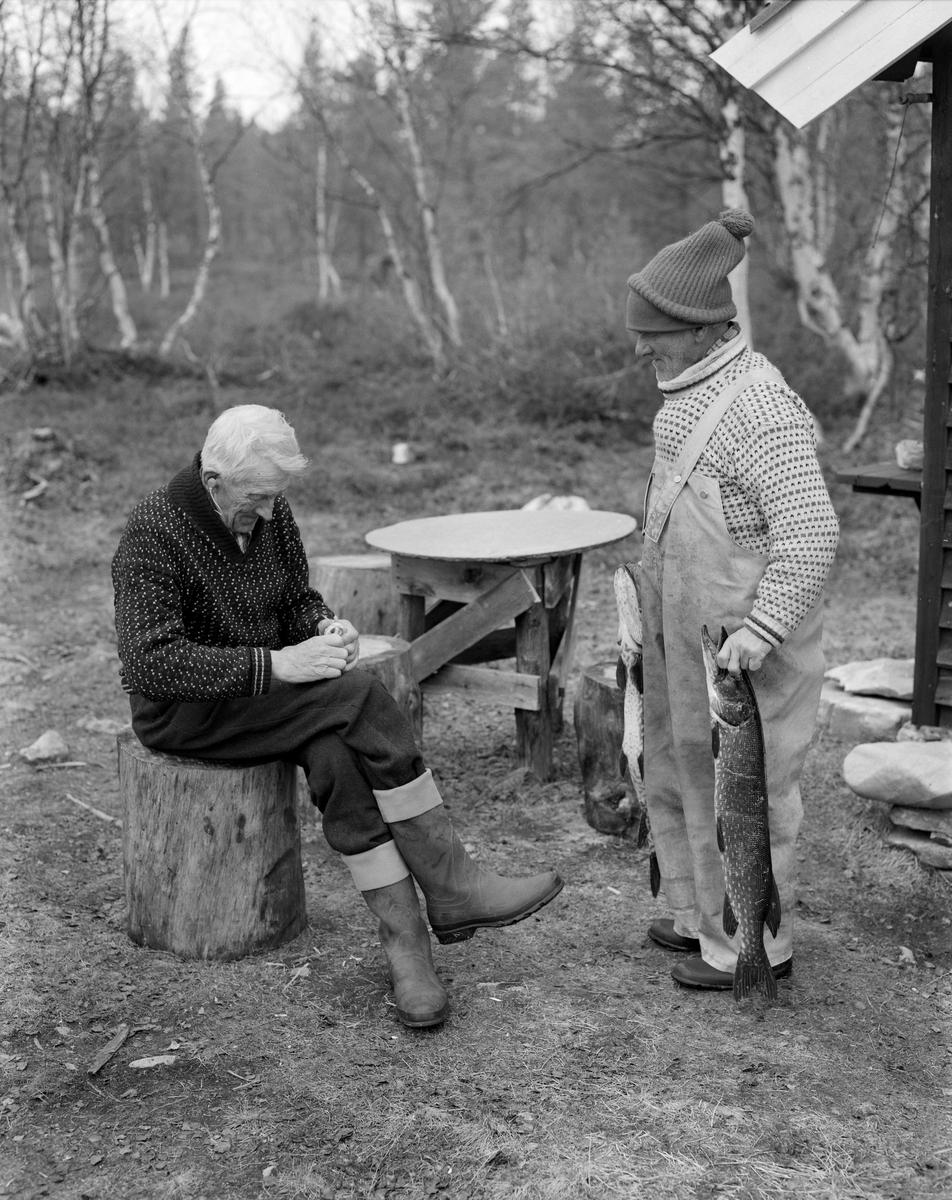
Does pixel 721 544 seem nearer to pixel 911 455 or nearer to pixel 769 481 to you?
pixel 769 481

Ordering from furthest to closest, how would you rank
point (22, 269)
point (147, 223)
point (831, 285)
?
point (147, 223), point (22, 269), point (831, 285)

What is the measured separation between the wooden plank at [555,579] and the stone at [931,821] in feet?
5.20

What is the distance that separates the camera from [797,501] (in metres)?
2.84

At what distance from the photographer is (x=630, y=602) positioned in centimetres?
336

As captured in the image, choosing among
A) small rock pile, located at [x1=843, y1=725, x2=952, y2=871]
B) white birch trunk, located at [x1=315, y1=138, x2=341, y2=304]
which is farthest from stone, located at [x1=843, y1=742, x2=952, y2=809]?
white birch trunk, located at [x1=315, y1=138, x2=341, y2=304]

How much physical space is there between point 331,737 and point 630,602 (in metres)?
0.92

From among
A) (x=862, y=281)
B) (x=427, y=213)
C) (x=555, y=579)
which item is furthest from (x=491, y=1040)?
(x=427, y=213)

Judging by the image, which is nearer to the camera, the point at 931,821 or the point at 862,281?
the point at 931,821

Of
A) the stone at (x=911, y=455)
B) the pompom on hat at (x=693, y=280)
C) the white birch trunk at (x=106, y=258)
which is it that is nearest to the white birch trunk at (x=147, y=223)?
the white birch trunk at (x=106, y=258)

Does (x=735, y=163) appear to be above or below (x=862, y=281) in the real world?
above

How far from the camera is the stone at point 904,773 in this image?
4.24 metres

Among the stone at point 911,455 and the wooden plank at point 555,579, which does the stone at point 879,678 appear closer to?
the stone at point 911,455

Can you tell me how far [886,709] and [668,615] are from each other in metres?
2.43

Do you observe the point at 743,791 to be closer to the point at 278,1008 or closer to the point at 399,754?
the point at 399,754
